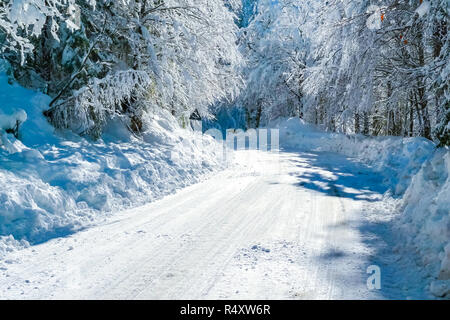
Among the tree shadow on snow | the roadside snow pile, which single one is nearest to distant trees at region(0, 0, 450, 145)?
the roadside snow pile

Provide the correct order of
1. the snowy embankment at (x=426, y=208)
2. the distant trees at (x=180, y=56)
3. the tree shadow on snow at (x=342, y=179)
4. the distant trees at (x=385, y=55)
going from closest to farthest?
the snowy embankment at (x=426, y=208) → the distant trees at (x=385, y=55) → the tree shadow on snow at (x=342, y=179) → the distant trees at (x=180, y=56)

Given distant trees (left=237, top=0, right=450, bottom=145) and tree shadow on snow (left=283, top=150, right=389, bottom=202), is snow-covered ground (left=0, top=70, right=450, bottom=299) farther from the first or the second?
distant trees (left=237, top=0, right=450, bottom=145)

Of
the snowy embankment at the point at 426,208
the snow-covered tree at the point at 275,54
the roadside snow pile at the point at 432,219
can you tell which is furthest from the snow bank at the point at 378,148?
the snow-covered tree at the point at 275,54

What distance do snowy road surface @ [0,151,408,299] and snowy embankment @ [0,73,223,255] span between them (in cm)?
46

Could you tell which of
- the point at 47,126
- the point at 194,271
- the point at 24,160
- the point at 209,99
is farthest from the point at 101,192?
the point at 209,99

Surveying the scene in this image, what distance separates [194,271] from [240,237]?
1.26 meters

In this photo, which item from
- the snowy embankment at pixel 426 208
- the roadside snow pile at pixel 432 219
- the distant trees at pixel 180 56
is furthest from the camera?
the distant trees at pixel 180 56

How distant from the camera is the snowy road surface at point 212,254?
139 inches

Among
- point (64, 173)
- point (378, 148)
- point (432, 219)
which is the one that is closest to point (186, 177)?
point (64, 173)

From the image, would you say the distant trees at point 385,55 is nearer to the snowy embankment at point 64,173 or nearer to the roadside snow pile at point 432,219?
the roadside snow pile at point 432,219

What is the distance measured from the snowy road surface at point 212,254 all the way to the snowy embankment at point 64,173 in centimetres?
46

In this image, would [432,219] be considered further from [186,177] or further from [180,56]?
[180,56]

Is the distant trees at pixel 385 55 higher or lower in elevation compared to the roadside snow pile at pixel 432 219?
higher
